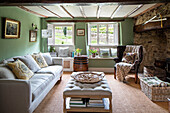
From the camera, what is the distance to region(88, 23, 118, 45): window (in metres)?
6.08

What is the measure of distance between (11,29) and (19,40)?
554mm

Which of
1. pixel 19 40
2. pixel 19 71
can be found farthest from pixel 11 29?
pixel 19 71

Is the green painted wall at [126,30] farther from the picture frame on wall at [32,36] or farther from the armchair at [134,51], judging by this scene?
the picture frame on wall at [32,36]

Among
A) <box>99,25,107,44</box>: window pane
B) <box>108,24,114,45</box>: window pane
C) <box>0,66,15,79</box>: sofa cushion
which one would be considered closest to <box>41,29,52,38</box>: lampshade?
<box>99,25,107,44</box>: window pane

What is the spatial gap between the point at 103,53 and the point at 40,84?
3764 millimetres

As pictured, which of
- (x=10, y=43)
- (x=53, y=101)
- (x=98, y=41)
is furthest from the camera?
(x=98, y=41)

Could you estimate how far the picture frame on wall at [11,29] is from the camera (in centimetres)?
331

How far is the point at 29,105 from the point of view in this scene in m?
2.04

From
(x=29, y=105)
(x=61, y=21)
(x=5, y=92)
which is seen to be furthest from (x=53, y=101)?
(x=61, y=21)

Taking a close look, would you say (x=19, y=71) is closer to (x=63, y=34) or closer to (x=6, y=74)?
(x=6, y=74)

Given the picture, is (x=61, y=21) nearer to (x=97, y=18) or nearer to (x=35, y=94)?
(x=97, y=18)

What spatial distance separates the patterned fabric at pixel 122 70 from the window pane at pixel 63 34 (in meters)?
2.78

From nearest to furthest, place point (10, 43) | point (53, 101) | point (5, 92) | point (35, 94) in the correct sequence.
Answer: point (5, 92), point (35, 94), point (53, 101), point (10, 43)

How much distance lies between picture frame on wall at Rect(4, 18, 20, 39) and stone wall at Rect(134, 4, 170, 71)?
4.34 metres
